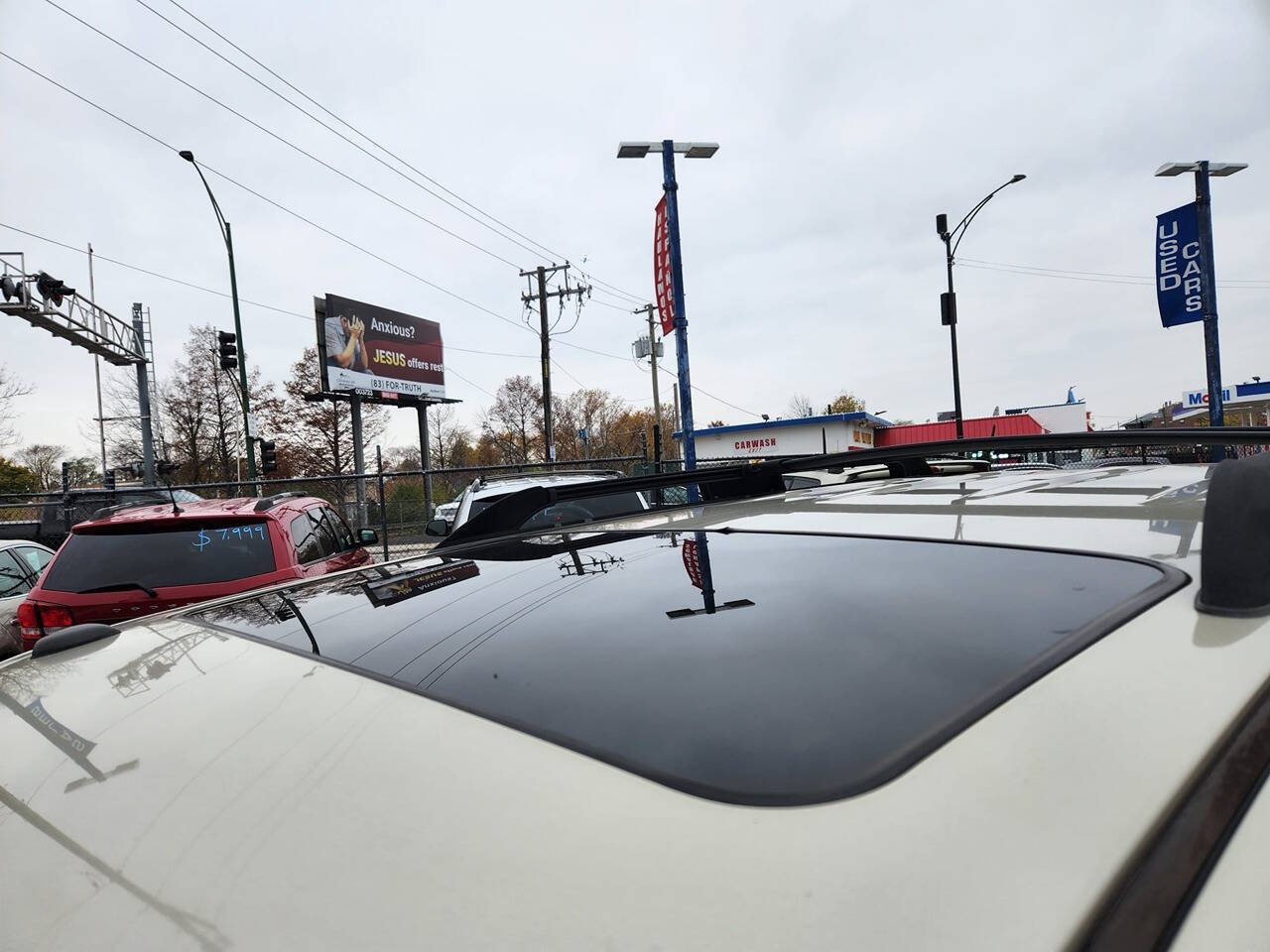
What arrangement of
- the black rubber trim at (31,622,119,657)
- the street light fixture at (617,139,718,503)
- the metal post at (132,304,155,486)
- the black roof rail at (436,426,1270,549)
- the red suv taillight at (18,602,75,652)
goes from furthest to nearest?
the metal post at (132,304,155,486)
the street light fixture at (617,139,718,503)
the red suv taillight at (18,602,75,652)
the black roof rail at (436,426,1270,549)
the black rubber trim at (31,622,119,657)

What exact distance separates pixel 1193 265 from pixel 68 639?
18.2 m

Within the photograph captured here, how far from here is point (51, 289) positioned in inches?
689

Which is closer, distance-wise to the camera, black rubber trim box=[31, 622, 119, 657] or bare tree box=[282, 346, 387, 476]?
black rubber trim box=[31, 622, 119, 657]

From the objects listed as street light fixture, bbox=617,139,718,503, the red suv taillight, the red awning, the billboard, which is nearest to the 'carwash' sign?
street light fixture, bbox=617,139,718,503

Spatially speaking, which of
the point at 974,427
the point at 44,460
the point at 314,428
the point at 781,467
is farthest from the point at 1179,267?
the point at 44,460

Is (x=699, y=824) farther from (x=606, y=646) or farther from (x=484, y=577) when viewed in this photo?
(x=484, y=577)

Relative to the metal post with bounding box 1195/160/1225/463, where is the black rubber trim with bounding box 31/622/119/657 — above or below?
below

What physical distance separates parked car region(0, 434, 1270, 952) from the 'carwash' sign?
1648 cm

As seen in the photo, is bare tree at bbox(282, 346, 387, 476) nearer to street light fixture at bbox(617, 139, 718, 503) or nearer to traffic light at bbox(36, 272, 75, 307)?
traffic light at bbox(36, 272, 75, 307)

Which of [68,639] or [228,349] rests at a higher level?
[228,349]

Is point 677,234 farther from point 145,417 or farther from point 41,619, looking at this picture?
point 145,417

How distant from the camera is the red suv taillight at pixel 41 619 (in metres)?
4.36

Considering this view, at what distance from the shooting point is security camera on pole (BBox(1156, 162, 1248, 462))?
44.3ft

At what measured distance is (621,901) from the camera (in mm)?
631
